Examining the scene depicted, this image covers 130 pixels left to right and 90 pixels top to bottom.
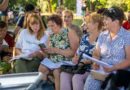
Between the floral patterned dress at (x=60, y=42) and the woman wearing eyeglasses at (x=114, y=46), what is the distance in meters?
0.79

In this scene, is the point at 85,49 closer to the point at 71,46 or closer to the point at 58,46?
the point at 71,46

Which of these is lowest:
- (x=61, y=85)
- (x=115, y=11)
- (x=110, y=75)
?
(x=61, y=85)

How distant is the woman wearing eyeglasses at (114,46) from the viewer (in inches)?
165

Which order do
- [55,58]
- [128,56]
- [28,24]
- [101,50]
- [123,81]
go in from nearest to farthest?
1. [123,81]
2. [128,56]
3. [101,50]
4. [55,58]
5. [28,24]

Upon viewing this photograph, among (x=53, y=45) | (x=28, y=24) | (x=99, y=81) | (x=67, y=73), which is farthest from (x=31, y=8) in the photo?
(x=99, y=81)

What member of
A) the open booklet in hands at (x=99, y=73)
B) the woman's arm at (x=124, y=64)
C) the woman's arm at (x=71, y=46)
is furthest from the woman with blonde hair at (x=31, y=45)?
the woman's arm at (x=124, y=64)

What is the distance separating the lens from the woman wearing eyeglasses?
420 centimetres

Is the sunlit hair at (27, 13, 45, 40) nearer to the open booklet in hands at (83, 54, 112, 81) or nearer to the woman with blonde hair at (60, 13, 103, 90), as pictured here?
the woman with blonde hair at (60, 13, 103, 90)

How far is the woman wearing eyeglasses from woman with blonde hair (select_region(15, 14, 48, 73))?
68.1 inches

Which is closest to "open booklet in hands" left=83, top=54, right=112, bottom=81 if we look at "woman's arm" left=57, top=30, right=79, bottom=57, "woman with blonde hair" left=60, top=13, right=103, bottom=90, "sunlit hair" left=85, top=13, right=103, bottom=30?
"woman with blonde hair" left=60, top=13, right=103, bottom=90

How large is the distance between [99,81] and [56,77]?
0.81 meters

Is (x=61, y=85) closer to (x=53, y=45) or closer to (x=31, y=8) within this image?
(x=53, y=45)

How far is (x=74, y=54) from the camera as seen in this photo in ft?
16.6

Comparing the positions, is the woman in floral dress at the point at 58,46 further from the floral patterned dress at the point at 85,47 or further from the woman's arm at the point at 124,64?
the woman's arm at the point at 124,64
